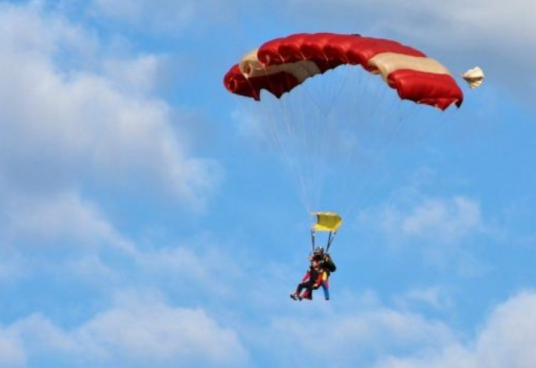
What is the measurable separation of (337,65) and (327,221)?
4.58m

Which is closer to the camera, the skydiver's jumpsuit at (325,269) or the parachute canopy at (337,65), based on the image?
the parachute canopy at (337,65)

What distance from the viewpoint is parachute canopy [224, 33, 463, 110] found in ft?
191

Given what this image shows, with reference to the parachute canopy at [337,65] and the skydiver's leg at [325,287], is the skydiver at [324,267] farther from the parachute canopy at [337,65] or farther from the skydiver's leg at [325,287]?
the parachute canopy at [337,65]

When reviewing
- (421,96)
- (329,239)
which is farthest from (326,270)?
(421,96)

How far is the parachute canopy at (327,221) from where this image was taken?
6091cm

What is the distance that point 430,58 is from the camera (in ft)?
198

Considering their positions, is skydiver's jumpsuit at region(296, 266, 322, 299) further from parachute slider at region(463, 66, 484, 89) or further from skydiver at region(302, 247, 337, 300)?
parachute slider at region(463, 66, 484, 89)

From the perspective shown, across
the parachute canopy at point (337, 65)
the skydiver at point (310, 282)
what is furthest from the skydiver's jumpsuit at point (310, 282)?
→ the parachute canopy at point (337, 65)

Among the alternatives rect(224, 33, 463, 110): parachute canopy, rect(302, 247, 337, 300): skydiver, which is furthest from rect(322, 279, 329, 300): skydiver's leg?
rect(224, 33, 463, 110): parachute canopy

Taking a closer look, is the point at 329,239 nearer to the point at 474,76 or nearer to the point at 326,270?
the point at 326,270

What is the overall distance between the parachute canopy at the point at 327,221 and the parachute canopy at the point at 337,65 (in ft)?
13.8

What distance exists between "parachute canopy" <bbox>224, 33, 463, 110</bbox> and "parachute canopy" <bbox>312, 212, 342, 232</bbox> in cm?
422

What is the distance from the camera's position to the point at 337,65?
205 feet

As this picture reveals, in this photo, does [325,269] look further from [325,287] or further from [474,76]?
[474,76]
